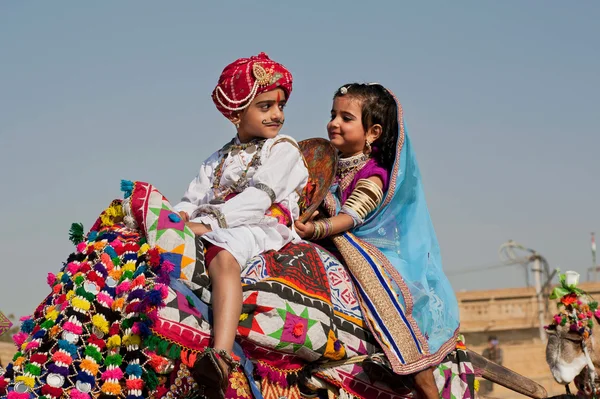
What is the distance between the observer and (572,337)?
798 cm

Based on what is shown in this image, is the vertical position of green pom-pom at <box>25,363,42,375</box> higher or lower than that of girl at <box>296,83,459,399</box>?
lower

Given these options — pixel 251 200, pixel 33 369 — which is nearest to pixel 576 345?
pixel 251 200

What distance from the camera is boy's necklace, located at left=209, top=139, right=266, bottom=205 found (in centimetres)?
563

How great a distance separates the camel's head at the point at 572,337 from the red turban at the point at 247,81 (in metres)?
3.49

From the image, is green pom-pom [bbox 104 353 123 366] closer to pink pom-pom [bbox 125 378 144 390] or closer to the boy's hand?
pink pom-pom [bbox 125 378 144 390]

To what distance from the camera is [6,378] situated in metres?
4.66

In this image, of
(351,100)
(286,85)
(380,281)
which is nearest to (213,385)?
(380,281)

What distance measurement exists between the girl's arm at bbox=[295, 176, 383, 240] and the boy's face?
546 mm

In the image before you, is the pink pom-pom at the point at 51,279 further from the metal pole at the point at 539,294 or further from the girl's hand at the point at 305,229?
the metal pole at the point at 539,294

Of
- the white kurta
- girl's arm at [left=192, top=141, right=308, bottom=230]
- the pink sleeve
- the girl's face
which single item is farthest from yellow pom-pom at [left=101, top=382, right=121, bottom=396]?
the girl's face

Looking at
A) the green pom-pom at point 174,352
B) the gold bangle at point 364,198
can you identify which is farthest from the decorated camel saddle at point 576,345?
the green pom-pom at point 174,352

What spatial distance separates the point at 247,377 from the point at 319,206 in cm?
142

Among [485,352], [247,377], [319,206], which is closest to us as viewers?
[247,377]

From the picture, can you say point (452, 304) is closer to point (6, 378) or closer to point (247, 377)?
point (247, 377)
